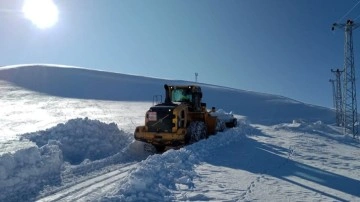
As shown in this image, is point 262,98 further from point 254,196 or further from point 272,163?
point 254,196

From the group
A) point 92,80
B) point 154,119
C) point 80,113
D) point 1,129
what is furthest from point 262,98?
point 154,119

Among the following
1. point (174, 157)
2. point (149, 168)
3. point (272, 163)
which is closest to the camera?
point (149, 168)

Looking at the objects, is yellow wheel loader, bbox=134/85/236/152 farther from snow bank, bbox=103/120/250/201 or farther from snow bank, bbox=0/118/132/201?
snow bank, bbox=103/120/250/201

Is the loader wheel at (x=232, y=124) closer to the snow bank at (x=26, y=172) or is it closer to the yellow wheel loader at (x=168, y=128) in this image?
the yellow wheel loader at (x=168, y=128)

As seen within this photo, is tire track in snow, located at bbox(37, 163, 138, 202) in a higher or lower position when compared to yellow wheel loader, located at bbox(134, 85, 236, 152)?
lower

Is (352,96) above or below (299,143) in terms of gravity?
above

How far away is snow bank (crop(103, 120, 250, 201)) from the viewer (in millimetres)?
7543

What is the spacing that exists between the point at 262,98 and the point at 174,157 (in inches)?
1817

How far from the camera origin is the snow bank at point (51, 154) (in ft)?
28.1

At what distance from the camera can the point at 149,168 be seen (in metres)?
9.23

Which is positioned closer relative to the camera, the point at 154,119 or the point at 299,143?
the point at 154,119

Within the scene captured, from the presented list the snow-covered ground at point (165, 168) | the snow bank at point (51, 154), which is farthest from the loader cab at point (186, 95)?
the snow bank at point (51, 154)

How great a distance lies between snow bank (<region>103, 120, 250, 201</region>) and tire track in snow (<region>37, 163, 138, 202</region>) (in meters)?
0.61

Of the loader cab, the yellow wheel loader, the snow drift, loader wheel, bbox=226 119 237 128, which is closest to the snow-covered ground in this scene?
the yellow wheel loader
